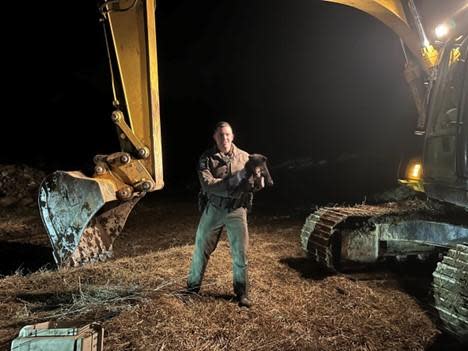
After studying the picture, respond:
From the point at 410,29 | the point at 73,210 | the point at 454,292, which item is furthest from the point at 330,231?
the point at 73,210

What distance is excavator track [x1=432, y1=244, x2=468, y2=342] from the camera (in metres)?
3.51

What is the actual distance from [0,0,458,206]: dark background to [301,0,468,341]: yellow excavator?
10.1 metres

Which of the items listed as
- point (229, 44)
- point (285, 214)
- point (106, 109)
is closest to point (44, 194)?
point (285, 214)

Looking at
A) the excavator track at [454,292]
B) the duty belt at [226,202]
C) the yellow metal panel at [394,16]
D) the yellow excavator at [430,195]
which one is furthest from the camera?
the yellow metal panel at [394,16]

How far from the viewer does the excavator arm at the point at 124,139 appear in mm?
4133

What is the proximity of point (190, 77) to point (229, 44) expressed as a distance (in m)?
3.95

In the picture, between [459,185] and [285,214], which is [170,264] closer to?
[459,185]

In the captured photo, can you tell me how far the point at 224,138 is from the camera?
13.9ft

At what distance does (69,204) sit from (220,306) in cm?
175

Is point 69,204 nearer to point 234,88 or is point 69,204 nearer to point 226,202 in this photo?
point 226,202

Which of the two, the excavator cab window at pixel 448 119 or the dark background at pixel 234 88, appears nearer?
the excavator cab window at pixel 448 119

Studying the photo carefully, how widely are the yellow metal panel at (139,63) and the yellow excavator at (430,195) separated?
7.52 ft

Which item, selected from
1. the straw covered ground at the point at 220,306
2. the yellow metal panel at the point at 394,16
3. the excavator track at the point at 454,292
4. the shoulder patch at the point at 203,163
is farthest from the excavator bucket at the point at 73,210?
the yellow metal panel at the point at 394,16

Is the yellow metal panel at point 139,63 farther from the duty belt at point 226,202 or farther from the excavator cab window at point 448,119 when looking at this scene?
the excavator cab window at point 448,119
